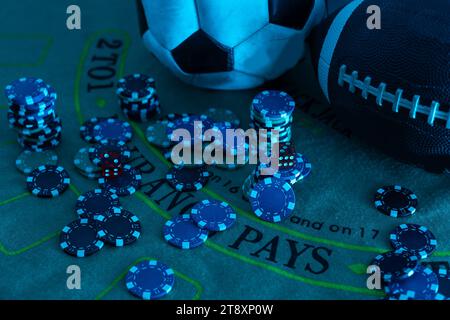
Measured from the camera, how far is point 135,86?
192cm

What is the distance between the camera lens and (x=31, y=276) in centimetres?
154

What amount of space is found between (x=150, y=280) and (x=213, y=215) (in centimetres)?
24

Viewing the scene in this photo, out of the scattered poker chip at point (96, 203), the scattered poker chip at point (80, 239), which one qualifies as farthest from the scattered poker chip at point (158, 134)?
the scattered poker chip at point (80, 239)

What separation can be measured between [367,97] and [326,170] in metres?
0.25

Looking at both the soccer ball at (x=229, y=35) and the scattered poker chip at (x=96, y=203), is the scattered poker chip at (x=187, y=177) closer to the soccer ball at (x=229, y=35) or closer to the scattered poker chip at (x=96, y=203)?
the scattered poker chip at (x=96, y=203)

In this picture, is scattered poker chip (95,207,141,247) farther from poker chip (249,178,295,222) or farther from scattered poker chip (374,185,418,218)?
scattered poker chip (374,185,418,218)

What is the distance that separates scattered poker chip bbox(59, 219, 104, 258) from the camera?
1572 mm

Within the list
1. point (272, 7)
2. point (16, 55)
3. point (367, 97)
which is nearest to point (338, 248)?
point (367, 97)

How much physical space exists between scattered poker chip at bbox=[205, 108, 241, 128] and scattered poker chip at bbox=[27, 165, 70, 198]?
1.49 ft

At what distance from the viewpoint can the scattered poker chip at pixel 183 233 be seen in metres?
1.60

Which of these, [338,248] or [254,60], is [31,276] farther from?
[254,60]

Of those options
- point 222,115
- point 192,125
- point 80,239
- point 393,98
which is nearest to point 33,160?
point 80,239

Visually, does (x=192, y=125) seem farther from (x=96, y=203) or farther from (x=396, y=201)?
(x=396, y=201)

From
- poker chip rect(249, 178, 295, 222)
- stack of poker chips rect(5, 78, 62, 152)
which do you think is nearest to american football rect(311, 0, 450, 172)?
poker chip rect(249, 178, 295, 222)
